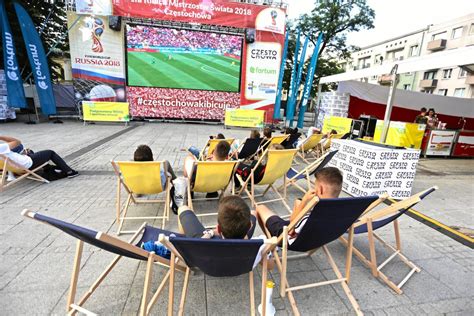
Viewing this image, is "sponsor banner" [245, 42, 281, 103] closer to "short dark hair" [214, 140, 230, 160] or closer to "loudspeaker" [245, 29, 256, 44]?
"loudspeaker" [245, 29, 256, 44]

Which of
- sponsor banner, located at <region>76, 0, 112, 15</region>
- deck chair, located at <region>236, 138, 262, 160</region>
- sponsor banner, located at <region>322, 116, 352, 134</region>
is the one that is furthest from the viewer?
sponsor banner, located at <region>76, 0, 112, 15</region>

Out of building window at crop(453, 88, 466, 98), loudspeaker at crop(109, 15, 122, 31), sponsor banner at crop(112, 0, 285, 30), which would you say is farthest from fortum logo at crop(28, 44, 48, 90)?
building window at crop(453, 88, 466, 98)

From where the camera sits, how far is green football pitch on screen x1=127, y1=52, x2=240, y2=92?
12.9 m

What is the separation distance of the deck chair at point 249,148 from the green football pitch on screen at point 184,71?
961 centimetres

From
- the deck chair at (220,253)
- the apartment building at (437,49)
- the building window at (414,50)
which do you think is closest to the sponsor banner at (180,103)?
the deck chair at (220,253)

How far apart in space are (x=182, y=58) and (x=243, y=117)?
Result: 192 inches

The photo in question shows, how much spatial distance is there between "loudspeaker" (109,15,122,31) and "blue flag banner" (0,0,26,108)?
3901mm

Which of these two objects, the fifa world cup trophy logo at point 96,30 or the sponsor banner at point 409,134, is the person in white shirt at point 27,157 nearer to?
the sponsor banner at point 409,134

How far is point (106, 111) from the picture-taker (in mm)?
11125

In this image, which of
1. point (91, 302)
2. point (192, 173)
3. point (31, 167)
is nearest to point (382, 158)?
point (192, 173)

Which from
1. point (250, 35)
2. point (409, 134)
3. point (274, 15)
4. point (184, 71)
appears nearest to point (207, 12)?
point (250, 35)

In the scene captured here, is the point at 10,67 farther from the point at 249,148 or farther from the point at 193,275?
the point at 193,275

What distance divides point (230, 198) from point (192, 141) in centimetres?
704

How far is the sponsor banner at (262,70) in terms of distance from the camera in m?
13.2
